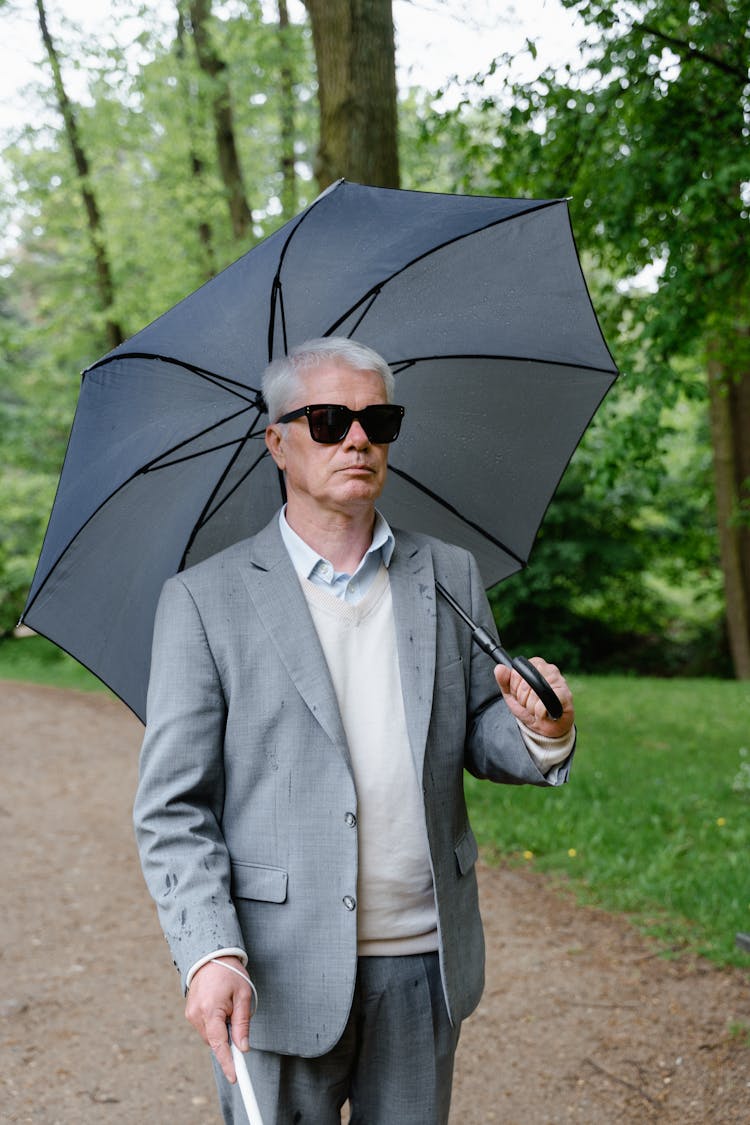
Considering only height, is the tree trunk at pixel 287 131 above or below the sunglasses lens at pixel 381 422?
above

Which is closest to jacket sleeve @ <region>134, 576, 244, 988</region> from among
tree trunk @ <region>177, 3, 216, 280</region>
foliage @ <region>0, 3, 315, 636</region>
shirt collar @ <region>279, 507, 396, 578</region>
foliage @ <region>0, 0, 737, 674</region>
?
shirt collar @ <region>279, 507, 396, 578</region>

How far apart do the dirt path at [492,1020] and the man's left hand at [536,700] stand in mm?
2383

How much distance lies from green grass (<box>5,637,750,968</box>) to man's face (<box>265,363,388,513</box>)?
12.0 feet

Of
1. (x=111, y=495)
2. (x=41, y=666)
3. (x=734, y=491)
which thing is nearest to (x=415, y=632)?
(x=111, y=495)

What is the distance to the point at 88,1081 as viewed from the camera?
4.12 m

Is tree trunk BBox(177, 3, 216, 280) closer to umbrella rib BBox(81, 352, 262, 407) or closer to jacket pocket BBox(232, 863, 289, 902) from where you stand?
umbrella rib BBox(81, 352, 262, 407)

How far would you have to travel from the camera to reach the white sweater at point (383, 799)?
2.15 meters

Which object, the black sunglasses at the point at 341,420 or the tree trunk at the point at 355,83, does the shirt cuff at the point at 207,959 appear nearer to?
the black sunglasses at the point at 341,420

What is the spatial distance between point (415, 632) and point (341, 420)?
18.2 inches

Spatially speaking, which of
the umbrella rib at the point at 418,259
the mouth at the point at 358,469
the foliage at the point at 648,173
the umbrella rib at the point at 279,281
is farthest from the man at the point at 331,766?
the foliage at the point at 648,173

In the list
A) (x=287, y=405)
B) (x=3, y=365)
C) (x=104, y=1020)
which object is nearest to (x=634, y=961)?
(x=104, y=1020)

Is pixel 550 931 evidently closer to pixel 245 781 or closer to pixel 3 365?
pixel 245 781

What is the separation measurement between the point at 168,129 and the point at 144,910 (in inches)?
509

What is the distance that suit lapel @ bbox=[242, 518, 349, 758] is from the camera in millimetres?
2088
